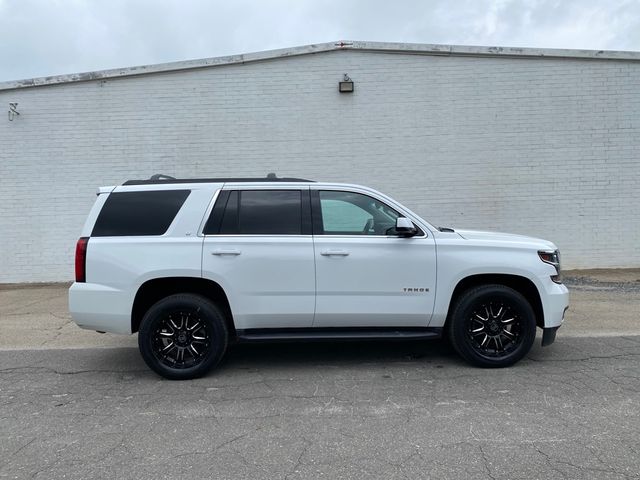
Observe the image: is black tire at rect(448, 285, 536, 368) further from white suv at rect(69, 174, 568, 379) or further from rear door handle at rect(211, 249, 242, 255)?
rear door handle at rect(211, 249, 242, 255)

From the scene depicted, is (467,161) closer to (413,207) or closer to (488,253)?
(413,207)

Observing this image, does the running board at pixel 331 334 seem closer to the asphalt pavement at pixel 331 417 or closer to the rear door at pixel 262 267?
the rear door at pixel 262 267

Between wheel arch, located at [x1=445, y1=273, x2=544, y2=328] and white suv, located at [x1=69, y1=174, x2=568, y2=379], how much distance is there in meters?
0.01

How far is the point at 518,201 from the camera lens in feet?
37.2

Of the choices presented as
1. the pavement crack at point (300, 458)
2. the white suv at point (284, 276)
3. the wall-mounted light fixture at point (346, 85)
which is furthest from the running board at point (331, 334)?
the wall-mounted light fixture at point (346, 85)

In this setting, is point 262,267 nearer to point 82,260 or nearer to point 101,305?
point 101,305

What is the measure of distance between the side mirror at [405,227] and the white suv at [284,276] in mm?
11

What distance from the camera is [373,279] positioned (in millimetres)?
5113

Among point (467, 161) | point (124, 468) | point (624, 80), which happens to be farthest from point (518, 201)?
point (124, 468)

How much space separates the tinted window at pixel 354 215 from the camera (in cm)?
526

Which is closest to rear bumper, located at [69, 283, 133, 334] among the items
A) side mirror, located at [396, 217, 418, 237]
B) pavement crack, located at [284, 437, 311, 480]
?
pavement crack, located at [284, 437, 311, 480]

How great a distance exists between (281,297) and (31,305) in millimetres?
6459

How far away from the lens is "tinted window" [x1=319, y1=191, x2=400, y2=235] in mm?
5258

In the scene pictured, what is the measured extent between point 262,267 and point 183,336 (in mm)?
1062
